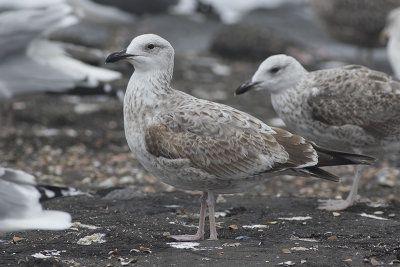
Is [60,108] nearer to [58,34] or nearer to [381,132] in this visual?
[58,34]

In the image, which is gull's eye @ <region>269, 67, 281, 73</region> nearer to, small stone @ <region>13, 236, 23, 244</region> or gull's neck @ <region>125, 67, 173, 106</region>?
gull's neck @ <region>125, 67, 173, 106</region>

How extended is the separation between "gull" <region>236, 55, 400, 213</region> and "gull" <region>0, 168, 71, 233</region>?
1.77 metres

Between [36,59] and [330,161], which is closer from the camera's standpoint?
[330,161]

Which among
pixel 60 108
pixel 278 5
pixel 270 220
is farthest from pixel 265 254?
pixel 278 5

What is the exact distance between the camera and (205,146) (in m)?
4.52

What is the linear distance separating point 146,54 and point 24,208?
4.21 feet

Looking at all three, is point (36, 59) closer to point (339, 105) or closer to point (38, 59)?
point (38, 59)

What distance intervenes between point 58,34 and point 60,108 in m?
3.20

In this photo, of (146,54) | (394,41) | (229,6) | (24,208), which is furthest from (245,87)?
(229,6)

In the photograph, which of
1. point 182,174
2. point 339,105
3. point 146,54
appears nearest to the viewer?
point 182,174

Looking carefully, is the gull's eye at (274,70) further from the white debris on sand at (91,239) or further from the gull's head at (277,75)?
the white debris on sand at (91,239)

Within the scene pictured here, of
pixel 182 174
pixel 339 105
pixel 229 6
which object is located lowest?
pixel 182 174

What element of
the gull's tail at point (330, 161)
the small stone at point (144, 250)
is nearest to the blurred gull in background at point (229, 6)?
the gull's tail at point (330, 161)

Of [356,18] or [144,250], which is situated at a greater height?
[356,18]
